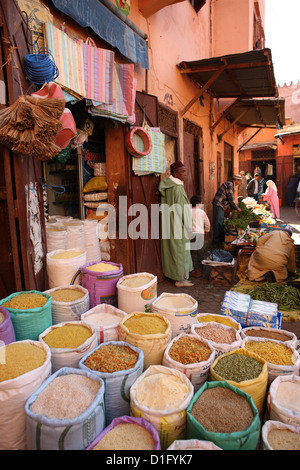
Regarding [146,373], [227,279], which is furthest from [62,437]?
[227,279]

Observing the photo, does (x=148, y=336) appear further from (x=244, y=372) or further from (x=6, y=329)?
(x=6, y=329)

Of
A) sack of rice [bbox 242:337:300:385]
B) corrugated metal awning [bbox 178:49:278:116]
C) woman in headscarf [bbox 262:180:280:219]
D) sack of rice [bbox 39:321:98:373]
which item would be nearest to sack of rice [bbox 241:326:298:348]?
sack of rice [bbox 242:337:300:385]

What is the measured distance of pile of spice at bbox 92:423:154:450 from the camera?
1.37 metres

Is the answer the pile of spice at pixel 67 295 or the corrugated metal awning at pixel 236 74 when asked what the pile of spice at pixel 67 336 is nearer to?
the pile of spice at pixel 67 295

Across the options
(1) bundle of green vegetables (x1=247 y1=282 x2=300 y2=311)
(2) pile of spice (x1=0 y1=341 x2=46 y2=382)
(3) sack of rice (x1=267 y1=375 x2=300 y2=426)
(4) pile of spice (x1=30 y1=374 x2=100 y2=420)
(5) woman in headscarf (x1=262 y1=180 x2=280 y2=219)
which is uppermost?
(5) woman in headscarf (x1=262 y1=180 x2=280 y2=219)

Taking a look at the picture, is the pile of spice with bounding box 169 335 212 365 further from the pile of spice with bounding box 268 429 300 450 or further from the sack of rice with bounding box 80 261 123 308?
the sack of rice with bounding box 80 261 123 308

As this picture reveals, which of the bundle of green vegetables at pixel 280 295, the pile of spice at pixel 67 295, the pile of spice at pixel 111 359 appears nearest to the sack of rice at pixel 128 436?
the pile of spice at pixel 111 359

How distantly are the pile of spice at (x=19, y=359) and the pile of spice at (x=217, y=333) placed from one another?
46.6 inches

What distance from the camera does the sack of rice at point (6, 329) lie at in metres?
1.86

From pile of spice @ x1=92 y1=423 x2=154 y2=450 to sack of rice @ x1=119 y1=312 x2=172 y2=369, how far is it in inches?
23.4

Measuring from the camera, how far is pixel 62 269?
111 inches

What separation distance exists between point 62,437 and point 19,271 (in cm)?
157

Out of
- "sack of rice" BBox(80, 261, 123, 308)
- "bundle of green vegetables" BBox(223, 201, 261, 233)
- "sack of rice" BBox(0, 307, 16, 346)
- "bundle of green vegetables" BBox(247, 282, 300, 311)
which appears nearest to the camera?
"sack of rice" BBox(0, 307, 16, 346)

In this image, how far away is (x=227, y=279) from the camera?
209 inches
